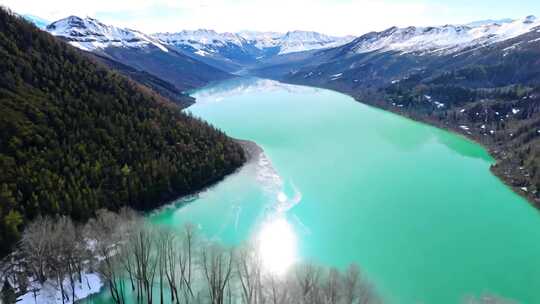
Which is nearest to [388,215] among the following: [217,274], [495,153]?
[217,274]

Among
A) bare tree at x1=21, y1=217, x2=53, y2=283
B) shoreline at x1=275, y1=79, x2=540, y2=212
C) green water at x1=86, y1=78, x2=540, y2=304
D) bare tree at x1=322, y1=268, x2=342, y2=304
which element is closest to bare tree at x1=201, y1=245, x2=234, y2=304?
bare tree at x1=322, y1=268, x2=342, y2=304

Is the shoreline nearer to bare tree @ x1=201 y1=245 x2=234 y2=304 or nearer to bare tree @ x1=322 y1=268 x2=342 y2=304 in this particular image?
bare tree @ x1=322 y1=268 x2=342 y2=304

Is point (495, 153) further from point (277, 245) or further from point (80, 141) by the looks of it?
point (80, 141)

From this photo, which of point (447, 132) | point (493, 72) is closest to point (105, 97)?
point (447, 132)

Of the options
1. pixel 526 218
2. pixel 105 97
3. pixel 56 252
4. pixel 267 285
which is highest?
pixel 105 97

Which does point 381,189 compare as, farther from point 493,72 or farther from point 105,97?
point 493,72

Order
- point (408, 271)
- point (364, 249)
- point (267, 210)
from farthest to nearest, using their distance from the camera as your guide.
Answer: point (267, 210) < point (364, 249) < point (408, 271)

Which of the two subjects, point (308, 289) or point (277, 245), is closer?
point (308, 289)
